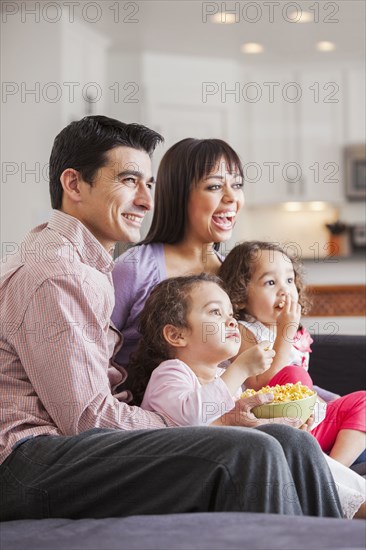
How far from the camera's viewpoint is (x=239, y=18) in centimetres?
604

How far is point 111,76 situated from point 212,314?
4.97 meters

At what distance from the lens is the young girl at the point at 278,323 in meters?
→ 2.21

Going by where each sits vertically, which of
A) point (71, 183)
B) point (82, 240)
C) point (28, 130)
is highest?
point (28, 130)

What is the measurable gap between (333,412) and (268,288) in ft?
1.28

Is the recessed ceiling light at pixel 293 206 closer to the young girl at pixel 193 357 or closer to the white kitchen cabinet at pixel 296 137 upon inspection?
the white kitchen cabinet at pixel 296 137

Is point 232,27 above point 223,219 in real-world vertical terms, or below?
above

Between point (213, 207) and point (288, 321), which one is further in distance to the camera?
point (213, 207)

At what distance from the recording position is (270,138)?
7332 mm

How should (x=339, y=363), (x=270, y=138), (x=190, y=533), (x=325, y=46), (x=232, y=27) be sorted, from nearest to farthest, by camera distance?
(x=190, y=533) < (x=339, y=363) < (x=232, y=27) < (x=325, y=46) < (x=270, y=138)

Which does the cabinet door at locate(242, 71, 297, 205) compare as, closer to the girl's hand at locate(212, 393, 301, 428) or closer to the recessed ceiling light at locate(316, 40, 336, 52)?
the recessed ceiling light at locate(316, 40, 336, 52)

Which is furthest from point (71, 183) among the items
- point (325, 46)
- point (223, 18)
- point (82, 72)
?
point (325, 46)

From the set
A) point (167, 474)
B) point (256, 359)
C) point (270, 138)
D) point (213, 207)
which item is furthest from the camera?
point (270, 138)

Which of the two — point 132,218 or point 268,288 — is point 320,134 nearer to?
point 268,288

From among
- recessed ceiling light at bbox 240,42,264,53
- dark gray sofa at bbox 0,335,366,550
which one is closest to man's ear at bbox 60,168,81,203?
dark gray sofa at bbox 0,335,366,550
